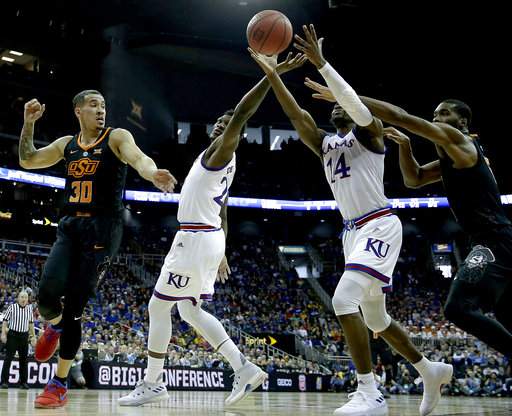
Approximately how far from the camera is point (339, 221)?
39.5 metres

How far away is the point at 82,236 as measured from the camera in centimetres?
543

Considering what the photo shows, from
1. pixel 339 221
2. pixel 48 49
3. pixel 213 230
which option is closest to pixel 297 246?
pixel 339 221

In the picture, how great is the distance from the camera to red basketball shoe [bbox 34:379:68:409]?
5.25 metres

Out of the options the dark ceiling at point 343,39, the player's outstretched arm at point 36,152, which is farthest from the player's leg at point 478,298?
the dark ceiling at point 343,39

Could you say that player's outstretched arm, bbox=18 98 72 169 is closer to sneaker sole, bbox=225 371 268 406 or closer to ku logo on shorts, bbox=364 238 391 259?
sneaker sole, bbox=225 371 268 406

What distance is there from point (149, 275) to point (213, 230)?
25.2 meters

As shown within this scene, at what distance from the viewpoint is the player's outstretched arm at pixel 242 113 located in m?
5.52

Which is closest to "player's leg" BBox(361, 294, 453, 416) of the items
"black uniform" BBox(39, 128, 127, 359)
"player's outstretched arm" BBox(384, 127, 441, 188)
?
"player's outstretched arm" BBox(384, 127, 441, 188)

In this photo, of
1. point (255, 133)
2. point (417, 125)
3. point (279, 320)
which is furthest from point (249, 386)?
point (255, 133)

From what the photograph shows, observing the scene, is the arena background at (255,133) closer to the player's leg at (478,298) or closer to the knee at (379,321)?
the knee at (379,321)

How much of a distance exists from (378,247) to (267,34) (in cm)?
215

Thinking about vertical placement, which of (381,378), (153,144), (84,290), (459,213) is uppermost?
(153,144)

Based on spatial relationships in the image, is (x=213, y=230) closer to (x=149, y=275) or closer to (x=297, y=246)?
(x=149, y=275)

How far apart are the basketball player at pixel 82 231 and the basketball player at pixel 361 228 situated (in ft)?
5.02
